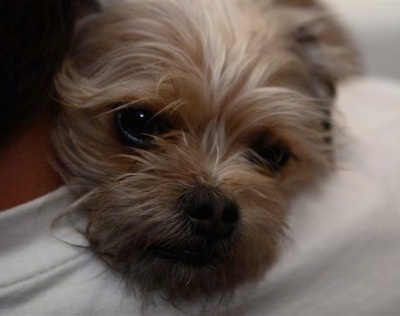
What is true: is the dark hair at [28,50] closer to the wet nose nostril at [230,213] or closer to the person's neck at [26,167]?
the person's neck at [26,167]

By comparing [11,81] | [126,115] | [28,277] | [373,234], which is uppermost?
[11,81]

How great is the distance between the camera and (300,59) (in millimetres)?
1358

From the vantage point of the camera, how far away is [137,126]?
112cm

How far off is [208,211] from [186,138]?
0.16m

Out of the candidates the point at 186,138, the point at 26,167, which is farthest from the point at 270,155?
the point at 26,167

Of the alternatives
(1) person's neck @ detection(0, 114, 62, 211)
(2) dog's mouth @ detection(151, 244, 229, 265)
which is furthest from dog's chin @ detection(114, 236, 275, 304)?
(1) person's neck @ detection(0, 114, 62, 211)

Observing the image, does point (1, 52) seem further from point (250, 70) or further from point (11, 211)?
point (250, 70)

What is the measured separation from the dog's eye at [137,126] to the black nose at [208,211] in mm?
130

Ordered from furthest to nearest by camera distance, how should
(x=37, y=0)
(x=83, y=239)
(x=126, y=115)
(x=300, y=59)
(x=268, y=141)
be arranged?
(x=300, y=59) → (x=268, y=141) → (x=126, y=115) → (x=83, y=239) → (x=37, y=0)

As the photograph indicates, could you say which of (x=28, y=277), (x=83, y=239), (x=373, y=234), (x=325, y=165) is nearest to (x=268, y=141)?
(x=325, y=165)

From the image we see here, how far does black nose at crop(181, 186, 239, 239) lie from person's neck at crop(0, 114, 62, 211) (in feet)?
0.61

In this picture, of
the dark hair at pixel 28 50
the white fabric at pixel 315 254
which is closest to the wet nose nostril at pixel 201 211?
the white fabric at pixel 315 254

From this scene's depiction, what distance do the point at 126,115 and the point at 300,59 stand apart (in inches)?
15.8

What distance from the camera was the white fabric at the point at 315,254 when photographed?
91 centimetres
